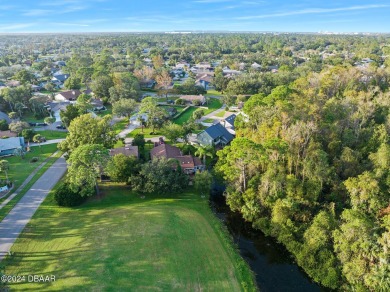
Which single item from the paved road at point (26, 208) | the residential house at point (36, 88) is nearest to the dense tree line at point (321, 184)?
the paved road at point (26, 208)

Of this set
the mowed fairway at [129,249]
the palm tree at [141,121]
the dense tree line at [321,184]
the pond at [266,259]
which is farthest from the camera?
the palm tree at [141,121]

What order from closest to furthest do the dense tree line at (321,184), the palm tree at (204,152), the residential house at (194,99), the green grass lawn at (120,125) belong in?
the dense tree line at (321,184)
the palm tree at (204,152)
the green grass lawn at (120,125)
the residential house at (194,99)

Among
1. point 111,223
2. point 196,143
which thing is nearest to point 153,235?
point 111,223

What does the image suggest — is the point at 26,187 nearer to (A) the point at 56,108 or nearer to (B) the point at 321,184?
(A) the point at 56,108

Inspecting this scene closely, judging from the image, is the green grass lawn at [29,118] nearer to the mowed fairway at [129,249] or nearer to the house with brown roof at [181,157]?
the house with brown roof at [181,157]

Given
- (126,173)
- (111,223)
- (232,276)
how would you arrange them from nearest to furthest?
(232,276) < (111,223) < (126,173)

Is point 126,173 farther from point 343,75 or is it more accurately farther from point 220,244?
point 343,75
